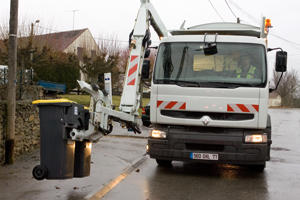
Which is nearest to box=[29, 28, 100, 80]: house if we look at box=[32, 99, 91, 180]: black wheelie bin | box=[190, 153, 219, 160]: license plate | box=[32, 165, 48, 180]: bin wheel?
box=[190, 153, 219, 160]: license plate

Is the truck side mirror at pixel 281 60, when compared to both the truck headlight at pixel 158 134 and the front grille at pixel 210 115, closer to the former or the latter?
the front grille at pixel 210 115

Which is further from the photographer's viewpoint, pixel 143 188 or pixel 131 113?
pixel 131 113

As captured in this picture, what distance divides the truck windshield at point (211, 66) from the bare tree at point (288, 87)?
73.8 metres

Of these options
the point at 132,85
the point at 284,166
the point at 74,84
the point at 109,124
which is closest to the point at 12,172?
the point at 109,124

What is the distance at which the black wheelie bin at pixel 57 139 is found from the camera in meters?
5.98

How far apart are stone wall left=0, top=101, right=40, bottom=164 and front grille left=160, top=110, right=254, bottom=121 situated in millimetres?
3311

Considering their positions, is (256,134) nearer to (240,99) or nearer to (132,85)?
(240,99)

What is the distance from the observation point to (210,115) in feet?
26.0

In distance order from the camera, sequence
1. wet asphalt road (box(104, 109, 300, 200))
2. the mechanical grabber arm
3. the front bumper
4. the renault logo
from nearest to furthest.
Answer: wet asphalt road (box(104, 109, 300, 200)) < the mechanical grabber arm < the front bumper < the renault logo

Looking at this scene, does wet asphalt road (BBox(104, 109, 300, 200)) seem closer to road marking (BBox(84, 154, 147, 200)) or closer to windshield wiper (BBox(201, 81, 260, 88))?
road marking (BBox(84, 154, 147, 200))

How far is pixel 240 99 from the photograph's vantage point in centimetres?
775

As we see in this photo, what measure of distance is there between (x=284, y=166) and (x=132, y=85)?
426cm

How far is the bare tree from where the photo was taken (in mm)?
82125

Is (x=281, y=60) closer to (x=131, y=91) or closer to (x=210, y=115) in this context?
(x=210, y=115)
